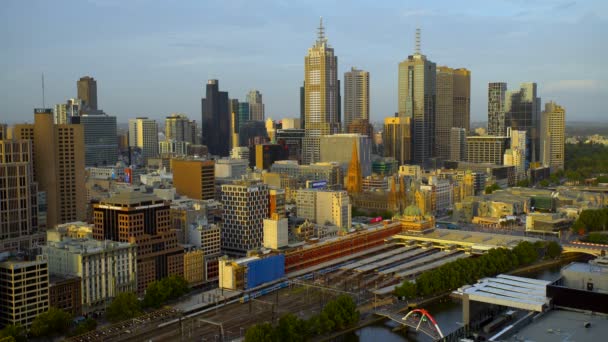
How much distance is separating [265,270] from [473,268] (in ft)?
27.9

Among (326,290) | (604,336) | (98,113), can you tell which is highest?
(98,113)

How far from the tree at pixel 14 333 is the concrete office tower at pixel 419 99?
218ft

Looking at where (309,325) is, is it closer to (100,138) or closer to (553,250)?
(553,250)

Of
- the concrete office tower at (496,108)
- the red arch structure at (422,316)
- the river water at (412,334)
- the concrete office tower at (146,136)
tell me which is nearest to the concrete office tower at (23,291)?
the river water at (412,334)

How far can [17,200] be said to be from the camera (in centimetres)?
3303

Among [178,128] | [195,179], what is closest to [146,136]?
[178,128]

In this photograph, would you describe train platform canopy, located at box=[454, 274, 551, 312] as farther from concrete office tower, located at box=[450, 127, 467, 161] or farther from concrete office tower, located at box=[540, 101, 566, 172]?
concrete office tower, located at box=[450, 127, 467, 161]

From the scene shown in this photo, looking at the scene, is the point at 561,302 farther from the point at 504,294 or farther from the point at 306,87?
the point at 306,87

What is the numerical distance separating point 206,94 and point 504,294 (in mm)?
78838

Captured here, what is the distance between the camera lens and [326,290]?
26.7 metres

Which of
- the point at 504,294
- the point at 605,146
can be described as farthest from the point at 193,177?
the point at 605,146

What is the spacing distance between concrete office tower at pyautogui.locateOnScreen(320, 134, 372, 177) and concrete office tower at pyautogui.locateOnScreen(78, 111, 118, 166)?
23.0 meters

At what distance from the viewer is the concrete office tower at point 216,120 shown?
93.2 m

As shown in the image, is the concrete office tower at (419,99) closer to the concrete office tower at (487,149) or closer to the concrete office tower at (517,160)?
the concrete office tower at (487,149)
